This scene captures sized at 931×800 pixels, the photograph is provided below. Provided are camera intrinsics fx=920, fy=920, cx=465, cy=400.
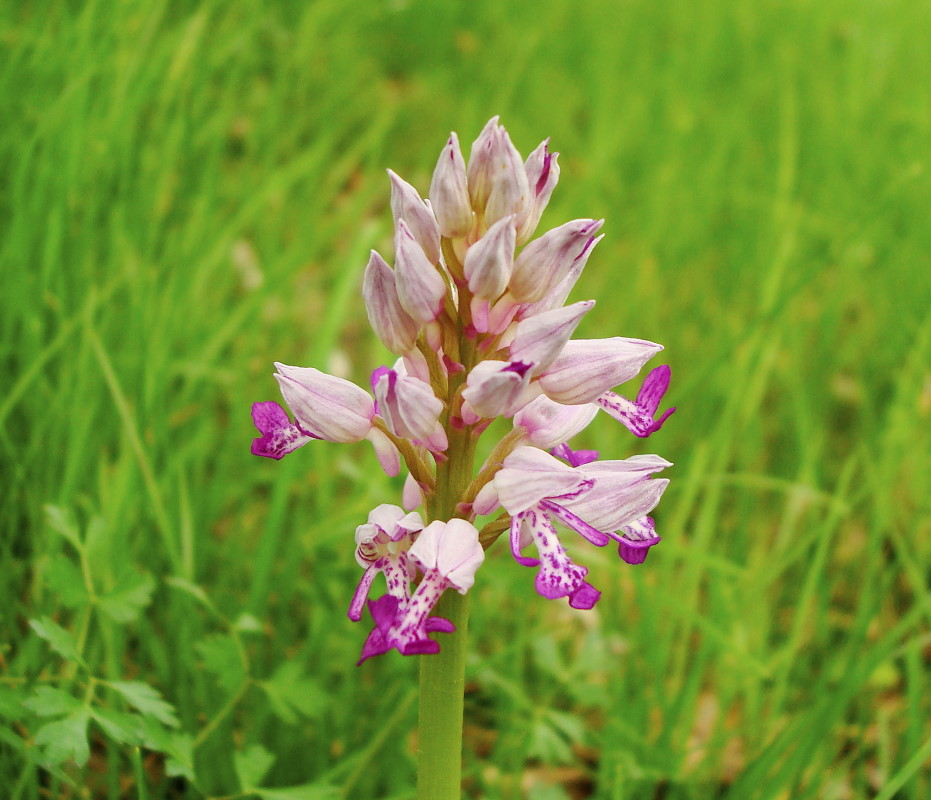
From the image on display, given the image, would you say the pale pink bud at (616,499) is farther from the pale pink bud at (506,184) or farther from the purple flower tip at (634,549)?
the pale pink bud at (506,184)

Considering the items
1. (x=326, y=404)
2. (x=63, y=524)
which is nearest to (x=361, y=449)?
(x=63, y=524)

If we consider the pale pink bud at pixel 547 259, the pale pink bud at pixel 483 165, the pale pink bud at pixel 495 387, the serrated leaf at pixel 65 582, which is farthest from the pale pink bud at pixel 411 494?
the serrated leaf at pixel 65 582

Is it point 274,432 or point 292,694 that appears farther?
A: point 292,694

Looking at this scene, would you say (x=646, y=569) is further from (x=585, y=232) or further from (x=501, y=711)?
(x=585, y=232)

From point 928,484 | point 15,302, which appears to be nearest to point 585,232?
point 15,302

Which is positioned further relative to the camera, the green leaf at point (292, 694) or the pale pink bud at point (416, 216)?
the green leaf at point (292, 694)

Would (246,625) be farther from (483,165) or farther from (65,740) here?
(483,165)
